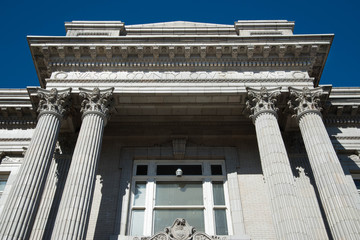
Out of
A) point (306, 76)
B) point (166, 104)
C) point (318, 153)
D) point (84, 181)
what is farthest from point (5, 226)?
point (306, 76)

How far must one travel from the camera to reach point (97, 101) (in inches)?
604

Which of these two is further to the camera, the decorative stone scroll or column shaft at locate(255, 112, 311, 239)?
the decorative stone scroll

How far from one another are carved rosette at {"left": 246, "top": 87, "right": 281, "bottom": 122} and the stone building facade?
0.05m

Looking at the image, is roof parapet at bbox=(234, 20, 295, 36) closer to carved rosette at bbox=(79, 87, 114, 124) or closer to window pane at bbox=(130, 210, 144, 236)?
carved rosette at bbox=(79, 87, 114, 124)

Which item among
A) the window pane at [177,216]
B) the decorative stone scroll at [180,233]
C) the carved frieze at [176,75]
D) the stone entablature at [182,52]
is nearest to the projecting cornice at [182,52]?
the stone entablature at [182,52]

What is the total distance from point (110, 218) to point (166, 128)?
538 cm

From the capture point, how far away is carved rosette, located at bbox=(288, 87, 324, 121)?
15102 mm

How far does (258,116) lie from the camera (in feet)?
49.4

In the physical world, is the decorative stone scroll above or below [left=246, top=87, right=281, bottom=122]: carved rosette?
below

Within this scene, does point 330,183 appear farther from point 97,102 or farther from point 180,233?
point 97,102

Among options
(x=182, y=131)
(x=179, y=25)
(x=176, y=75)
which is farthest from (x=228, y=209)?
(x=179, y=25)

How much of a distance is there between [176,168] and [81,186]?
5.68 meters

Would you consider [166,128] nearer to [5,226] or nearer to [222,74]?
[222,74]

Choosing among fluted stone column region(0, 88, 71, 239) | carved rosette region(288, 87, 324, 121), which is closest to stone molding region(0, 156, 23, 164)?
fluted stone column region(0, 88, 71, 239)
